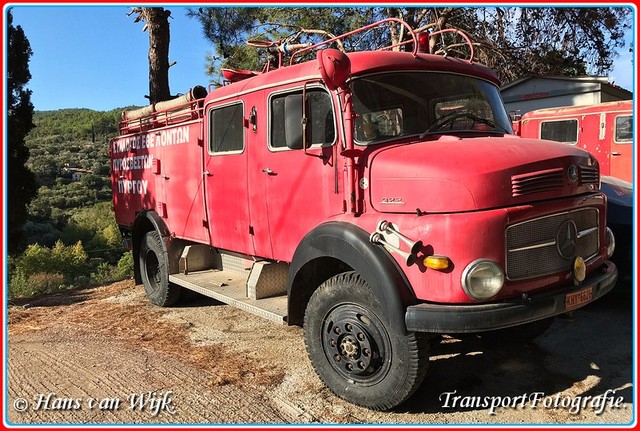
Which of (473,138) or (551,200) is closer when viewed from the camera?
(551,200)

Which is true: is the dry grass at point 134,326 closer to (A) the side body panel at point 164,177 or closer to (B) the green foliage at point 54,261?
(A) the side body panel at point 164,177

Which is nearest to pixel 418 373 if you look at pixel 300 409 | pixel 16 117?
pixel 300 409

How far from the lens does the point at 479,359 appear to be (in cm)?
450

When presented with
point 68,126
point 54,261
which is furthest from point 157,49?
point 68,126

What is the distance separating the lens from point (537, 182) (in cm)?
322

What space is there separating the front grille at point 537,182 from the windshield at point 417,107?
2.76 ft

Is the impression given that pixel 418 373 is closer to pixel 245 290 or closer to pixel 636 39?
pixel 245 290

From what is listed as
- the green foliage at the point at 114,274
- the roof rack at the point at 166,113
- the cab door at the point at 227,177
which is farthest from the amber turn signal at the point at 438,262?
the green foliage at the point at 114,274

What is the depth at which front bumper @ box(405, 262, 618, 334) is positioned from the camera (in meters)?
3.06

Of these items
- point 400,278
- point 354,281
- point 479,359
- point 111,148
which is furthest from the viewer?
point 111,148

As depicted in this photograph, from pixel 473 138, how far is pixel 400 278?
122 centimetres

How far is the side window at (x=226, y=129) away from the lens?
16.2 feet

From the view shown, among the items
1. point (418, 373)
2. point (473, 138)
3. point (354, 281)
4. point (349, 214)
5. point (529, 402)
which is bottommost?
point (529, 402)

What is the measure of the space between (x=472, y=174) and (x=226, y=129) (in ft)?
9.18
